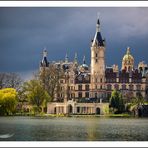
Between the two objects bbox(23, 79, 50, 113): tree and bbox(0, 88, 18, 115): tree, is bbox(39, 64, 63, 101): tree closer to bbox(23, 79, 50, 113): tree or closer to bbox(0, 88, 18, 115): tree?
bbox(23, 79, 50, 113): tree

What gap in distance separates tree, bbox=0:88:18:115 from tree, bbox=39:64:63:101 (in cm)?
586

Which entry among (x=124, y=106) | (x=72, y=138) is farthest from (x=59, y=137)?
(x=124, y=106)

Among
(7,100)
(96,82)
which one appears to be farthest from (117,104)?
(7,100)

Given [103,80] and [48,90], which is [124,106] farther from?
[103,80]

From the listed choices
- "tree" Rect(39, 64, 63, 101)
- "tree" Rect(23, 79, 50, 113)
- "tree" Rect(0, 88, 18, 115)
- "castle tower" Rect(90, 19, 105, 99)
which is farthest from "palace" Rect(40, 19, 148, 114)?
"tree" Rect(0, 88, 18, 115)

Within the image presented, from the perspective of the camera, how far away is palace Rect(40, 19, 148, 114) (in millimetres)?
26969

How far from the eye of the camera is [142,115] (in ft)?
74.6

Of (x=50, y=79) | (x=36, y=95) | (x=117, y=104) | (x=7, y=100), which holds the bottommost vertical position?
(x=7, y=100)

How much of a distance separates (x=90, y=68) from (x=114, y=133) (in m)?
19.6

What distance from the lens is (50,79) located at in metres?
25.5

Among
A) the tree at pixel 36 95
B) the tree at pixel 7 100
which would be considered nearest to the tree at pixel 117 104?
the tree at pixel 36 95

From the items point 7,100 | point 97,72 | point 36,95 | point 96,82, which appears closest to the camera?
point 7,100

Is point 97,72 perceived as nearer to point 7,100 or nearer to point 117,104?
point 117,104

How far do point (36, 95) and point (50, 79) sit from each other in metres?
2.77
